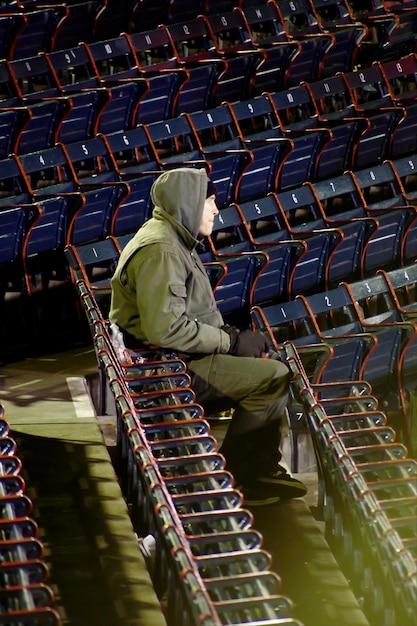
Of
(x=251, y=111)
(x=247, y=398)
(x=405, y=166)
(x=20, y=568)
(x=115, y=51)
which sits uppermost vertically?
(x=115, y=51)

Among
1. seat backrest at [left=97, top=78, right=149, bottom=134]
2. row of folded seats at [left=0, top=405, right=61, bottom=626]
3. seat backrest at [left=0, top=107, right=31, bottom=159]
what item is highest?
seat backrest at [left=97, top=78, right=149, bottom=134]

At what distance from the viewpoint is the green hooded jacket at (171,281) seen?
200 centimetres

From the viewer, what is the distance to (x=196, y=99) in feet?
12.0

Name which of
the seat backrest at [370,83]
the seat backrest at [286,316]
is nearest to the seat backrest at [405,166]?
the seat backrest at [370,83]

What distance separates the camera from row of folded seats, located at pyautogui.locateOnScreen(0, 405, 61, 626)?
1367 millimetres

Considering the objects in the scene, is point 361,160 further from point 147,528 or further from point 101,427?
point 147,528

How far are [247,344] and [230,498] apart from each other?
0.44m

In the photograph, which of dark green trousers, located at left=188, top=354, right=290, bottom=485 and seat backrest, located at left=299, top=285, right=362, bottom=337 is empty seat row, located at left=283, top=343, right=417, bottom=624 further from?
seat backrest, located at left=299, top=285, right=362, bottom=337

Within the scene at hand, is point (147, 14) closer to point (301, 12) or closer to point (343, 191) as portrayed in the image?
point (301, 12)

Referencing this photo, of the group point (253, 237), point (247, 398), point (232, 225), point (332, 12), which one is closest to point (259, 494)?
point (247, 398)

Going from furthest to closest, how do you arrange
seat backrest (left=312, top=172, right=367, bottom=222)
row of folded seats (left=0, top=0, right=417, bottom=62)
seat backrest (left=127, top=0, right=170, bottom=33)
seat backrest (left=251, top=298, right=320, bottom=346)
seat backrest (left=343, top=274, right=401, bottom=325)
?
1. seat backrest (left=127, top=0, right=170, bottom=33)
2. row of folded seats (left=0, top=0, right=417, bottom=62)
3. seat backrest (left=312, top=172, right=367, bottom=222)
4. seat backrest (left=343, top=274, right=401, bottom=325)
5. seat backrest (left=251, top=298, right=320, bottom=346)

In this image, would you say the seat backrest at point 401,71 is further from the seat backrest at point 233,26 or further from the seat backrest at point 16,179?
the seat backrest at point 16,179

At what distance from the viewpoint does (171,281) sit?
1999 millimetres

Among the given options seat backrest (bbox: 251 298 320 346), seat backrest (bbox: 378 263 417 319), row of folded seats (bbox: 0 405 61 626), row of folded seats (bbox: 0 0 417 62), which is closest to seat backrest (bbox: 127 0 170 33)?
row of folded seats (bbox: 0 0 417 62)
